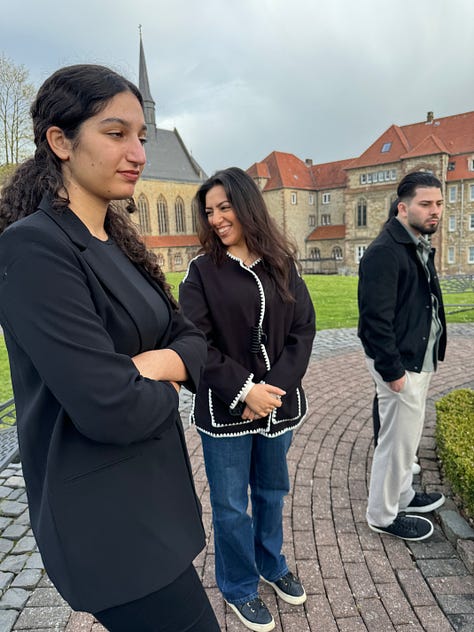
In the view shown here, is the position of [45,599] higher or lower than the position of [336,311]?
lower

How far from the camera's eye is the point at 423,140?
153ft

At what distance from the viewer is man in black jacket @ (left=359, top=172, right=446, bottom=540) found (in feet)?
9.61

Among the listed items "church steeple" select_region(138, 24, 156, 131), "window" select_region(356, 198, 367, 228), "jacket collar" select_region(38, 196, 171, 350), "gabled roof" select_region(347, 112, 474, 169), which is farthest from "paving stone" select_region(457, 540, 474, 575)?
"church steeple" select_region(138, 24, 156, 131)

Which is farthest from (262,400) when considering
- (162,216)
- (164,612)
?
(162,216)

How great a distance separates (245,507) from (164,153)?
63198 millimetres

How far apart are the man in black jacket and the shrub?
366 millimetres

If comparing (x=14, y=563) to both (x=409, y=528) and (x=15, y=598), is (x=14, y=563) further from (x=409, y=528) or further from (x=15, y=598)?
(x=409, y=528)

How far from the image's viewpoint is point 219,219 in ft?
7.72

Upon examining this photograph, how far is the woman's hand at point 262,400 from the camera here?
87.6 inches

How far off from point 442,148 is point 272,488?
49968 mm

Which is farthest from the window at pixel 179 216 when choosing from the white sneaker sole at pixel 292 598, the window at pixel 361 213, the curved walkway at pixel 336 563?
the white sneaker sole at pixel 292 598

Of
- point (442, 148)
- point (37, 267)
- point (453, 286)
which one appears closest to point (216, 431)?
point (37, 267)

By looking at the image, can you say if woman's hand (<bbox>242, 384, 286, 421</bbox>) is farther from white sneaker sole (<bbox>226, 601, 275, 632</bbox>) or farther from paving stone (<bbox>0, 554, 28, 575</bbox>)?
paving stone (<bbox>0, 554, 28, 575</bbox>)

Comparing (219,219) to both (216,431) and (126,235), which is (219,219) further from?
(216,431)
